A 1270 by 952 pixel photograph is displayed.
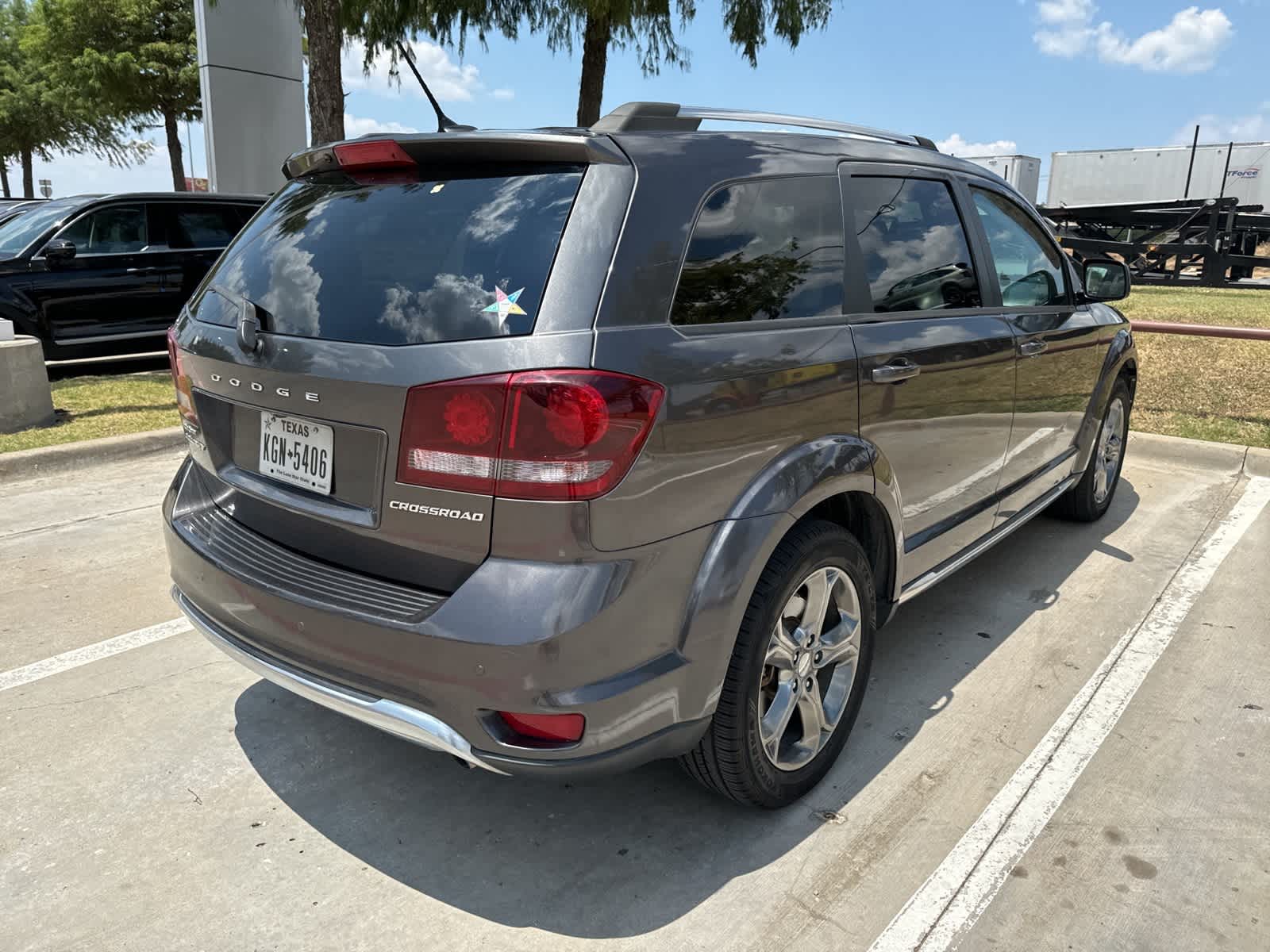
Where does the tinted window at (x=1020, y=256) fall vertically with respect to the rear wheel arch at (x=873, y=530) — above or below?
above

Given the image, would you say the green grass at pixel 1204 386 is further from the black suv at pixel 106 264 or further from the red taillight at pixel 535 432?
the black suv at pixel 106 264

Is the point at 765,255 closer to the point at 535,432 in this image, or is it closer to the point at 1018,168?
the point at 535,432

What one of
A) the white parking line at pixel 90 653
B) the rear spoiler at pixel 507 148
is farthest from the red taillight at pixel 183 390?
the white parking line at pixel 90 653

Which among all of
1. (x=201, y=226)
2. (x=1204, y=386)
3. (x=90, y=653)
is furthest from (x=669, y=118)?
(x=201, y=226)

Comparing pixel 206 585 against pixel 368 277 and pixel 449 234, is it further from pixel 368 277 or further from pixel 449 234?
pixel 449 234

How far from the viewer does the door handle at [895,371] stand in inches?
114

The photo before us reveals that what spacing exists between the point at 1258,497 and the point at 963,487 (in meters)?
3.57

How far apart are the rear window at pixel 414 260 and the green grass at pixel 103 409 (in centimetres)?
463

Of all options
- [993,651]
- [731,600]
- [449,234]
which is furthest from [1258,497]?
[449,234]

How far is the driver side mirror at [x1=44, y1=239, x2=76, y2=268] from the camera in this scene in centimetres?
853

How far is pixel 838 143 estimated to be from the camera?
303 centimetres

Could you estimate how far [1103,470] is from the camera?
537cm

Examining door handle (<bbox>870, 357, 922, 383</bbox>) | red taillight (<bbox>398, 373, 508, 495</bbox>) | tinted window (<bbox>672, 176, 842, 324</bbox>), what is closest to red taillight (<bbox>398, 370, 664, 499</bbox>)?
red taillight (<bbox>398, 373, 508, 495</bbox>)

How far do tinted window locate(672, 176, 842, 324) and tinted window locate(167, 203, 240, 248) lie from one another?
841 centimetres
